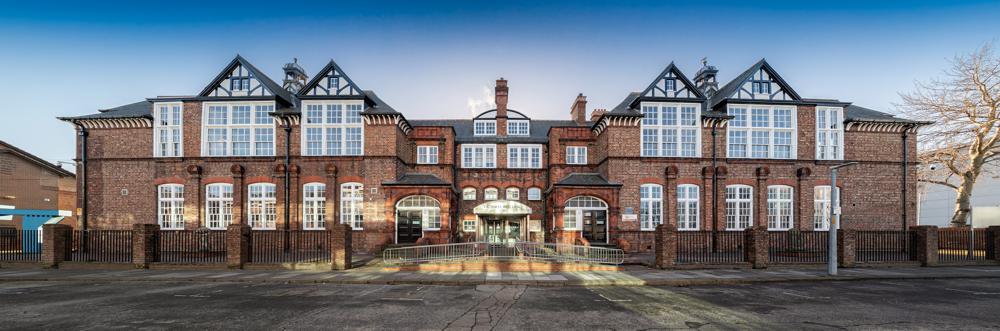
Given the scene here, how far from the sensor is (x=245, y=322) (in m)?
9.34

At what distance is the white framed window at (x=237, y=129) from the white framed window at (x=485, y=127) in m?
12.2

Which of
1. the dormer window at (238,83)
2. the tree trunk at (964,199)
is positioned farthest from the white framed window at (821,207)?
the dormer window at (238,83)

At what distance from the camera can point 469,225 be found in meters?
28.6

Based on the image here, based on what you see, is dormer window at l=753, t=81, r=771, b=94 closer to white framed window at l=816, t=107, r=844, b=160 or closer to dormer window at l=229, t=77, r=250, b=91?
white framed window at l=816, t=107, r=844, b=160

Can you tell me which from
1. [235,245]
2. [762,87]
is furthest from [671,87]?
[235,245]

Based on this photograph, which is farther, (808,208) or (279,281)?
(808,208)

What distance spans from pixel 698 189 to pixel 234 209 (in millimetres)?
26345

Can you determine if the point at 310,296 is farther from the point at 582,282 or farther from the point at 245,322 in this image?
the point at 582,282

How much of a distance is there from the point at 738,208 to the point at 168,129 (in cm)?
3310

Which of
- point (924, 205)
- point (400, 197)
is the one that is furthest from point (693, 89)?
point (924, 205)

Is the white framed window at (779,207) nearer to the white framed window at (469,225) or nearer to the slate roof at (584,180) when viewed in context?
the slate roof at (584,180)

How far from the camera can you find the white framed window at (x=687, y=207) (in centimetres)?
2562

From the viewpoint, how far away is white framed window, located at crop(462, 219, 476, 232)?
2846 cm

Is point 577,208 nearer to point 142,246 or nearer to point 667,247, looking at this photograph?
point 667,247
